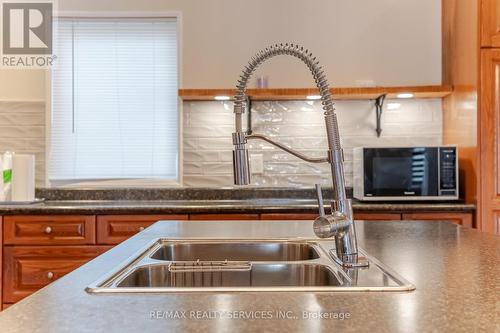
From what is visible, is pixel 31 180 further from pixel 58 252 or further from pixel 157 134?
pixel 157 134

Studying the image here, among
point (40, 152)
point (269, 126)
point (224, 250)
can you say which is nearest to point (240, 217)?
point (269, 126)

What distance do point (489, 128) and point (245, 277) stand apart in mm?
1953

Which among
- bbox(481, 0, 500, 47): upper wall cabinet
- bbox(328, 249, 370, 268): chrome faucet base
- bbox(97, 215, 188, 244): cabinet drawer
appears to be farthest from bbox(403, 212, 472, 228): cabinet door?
bbox(328, 249, 370, 268): chrome faucet base

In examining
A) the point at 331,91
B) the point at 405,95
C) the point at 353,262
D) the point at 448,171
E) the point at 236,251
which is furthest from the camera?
the point at 405,95

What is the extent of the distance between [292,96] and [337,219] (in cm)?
190

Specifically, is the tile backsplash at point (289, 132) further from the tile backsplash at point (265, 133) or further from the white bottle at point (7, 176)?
the white bottle at point (7, 176)

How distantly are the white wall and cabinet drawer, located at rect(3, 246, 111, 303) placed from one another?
1119 mm

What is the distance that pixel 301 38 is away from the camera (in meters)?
2.96

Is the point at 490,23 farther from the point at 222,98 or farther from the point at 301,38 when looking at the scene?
the point at 222,98

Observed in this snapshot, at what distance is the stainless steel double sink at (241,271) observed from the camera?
74cm

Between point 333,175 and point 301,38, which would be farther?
point 301,38

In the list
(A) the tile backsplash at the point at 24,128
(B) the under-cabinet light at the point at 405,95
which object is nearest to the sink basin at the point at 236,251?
(B) the under-cabinet light at the point at 405,95

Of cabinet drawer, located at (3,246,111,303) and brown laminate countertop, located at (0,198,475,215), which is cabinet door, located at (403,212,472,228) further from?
cabinet drawer, located at (3,246,111,303)

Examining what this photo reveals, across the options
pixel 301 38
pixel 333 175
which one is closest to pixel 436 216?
pixel 301 38
